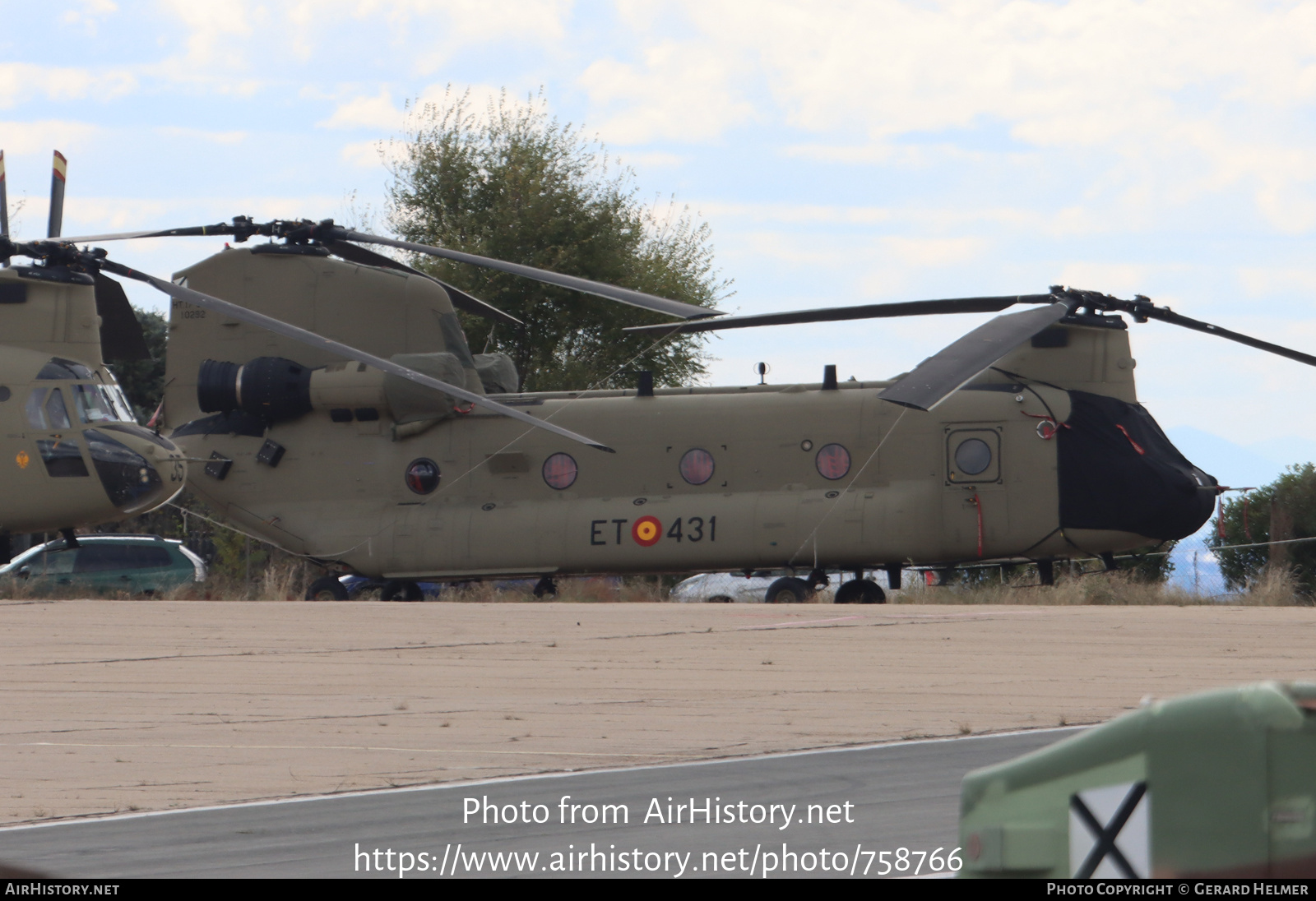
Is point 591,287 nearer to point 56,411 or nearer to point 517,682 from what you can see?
point 56,411

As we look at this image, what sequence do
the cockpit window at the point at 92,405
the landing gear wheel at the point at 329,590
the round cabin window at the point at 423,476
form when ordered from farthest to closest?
the landing gear wheel at the point at 329,590 < the round cabin window at the point at 423,476 < the cockpit window at the point at 92,405

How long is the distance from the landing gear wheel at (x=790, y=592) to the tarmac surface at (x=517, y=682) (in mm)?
Answer: 2156

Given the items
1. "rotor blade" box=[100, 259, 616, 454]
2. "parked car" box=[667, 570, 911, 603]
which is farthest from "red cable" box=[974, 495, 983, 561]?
"parked car" box=[667, 570, 911, 603]

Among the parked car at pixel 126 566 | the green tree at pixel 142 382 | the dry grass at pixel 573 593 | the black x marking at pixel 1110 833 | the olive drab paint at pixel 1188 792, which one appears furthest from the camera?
the green tree at pixel 142 382

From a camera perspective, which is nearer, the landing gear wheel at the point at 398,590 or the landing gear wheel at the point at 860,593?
the landing gear wheel at the point at 860,593

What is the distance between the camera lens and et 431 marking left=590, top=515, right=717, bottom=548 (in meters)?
22.5

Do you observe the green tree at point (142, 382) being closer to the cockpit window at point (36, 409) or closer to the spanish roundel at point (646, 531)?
the cockpit window at point (36, 409)

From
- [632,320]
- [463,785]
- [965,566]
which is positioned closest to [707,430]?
[965,566]

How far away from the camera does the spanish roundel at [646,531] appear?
22.8 meters

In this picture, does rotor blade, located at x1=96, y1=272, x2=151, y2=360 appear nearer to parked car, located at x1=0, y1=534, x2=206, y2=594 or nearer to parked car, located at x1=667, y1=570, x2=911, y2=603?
parked car, located at x1=0, y1=534, x2=206, y2=594

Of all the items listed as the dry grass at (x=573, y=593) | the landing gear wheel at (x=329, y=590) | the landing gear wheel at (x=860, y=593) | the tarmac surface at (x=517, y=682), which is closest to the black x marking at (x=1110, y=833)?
the tarmac surface at (x=517, y=682)

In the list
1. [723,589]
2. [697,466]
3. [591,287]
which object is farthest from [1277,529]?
[591,287]

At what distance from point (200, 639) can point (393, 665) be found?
3.10 m
